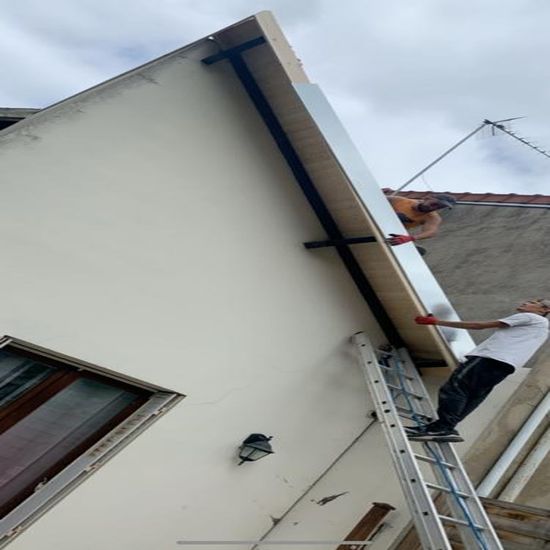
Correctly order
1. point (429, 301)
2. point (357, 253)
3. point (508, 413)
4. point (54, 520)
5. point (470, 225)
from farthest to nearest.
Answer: point (470, 225) < point (357, 253) < point (429, 301) < point (508, 413) < point (54, 520)

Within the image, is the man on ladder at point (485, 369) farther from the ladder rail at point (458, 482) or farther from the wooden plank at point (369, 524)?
the wooden plank at point (369, 524)

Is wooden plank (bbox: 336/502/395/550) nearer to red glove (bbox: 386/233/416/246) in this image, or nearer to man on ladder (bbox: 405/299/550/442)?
man on ladder (bbox: 405/299/550/442)

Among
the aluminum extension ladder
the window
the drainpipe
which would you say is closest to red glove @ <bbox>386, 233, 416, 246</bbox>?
the aluminum extension ladder

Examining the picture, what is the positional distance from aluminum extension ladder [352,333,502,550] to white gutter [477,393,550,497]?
0.39 meters

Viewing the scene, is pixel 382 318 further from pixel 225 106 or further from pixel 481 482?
pixel 225 106

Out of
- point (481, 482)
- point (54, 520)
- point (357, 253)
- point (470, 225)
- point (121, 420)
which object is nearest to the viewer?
point (54, 520)

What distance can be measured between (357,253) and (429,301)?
0.77 metres

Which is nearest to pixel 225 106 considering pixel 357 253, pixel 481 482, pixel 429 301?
pixel 357 253

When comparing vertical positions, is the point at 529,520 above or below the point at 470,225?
below

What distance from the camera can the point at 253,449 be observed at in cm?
380

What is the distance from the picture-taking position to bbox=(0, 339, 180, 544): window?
2.81m

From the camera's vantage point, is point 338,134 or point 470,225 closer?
point 338,134

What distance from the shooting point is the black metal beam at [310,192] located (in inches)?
173

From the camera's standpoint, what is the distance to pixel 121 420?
3.33 m
